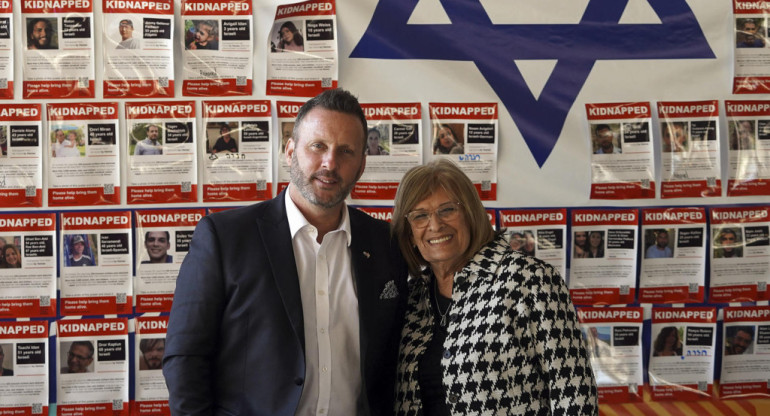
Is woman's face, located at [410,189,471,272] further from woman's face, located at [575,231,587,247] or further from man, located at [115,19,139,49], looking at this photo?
man, located at [115,19,139,49]

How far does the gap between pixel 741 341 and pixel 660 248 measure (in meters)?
0.53

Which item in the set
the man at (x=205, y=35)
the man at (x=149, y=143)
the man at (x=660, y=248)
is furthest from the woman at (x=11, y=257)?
the man at (x=660, y=248)

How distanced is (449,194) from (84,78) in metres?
1.50

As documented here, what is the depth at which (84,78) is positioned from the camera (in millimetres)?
2828

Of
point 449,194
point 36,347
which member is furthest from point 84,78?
point 449,194

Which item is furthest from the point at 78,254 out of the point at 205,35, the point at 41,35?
the point at 205,35

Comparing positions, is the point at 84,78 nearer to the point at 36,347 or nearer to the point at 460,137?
the point at 36,347

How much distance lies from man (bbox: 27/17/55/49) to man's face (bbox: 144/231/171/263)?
2.59 feet

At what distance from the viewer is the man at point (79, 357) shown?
9.33 feet

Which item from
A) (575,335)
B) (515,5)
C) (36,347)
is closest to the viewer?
(575,335)

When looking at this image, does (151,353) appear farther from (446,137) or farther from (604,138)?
(604,138)

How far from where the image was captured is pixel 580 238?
3070 millimetres

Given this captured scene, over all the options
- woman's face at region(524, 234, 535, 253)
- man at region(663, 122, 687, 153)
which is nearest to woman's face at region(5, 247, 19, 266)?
woman's face at region(524, 234, 535, 253)

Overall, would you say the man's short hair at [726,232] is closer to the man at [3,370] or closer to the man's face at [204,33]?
the man's face at [204,33]
